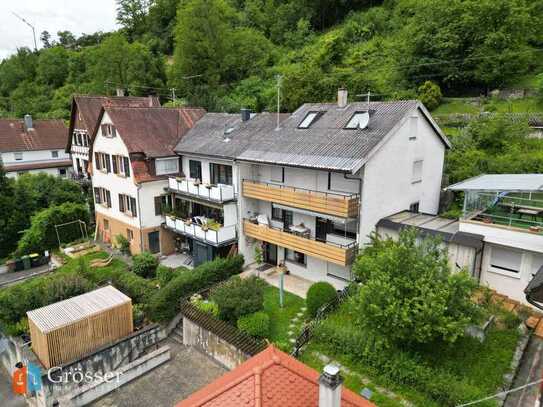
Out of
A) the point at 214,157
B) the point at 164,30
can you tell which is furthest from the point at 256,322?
the point at 164,30

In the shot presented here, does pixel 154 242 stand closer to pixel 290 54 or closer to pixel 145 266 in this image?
pixel 145 266

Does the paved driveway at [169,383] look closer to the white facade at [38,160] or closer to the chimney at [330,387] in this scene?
the chimney at [330,387]

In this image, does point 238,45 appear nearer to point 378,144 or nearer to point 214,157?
point 214,157

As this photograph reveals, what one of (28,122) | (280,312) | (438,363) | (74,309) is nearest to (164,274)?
(74,309)

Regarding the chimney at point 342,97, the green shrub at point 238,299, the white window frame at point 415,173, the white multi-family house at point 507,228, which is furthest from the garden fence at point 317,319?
the chimney at point 342,97

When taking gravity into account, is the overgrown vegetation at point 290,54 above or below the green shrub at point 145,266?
above
